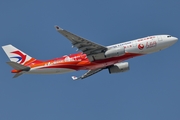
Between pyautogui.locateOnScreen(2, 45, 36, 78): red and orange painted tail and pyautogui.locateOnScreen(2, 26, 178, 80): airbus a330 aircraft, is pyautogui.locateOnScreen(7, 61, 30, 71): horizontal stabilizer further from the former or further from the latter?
pyautogui.locateOnScreen(2, 45, 36, 78): red and orange painted tail

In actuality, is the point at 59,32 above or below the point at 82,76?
above

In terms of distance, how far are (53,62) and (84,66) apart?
5020 millimetres

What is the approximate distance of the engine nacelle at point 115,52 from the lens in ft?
206

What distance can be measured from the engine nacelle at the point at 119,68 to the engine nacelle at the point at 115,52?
6.55 meters

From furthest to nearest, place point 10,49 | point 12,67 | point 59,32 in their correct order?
point 10,49
point 12,67
point 59,32

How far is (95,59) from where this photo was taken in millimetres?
64438

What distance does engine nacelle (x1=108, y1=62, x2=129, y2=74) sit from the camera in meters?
69.4

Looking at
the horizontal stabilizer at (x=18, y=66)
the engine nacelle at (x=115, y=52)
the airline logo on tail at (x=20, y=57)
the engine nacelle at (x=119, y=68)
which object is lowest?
the engine nacelle at (x=119, y=68)

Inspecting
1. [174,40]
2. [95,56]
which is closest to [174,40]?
[174,40]

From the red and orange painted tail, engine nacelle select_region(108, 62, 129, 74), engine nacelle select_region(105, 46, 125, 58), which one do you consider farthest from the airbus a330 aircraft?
engine nacelle select_region(108, 62, 129, 74)

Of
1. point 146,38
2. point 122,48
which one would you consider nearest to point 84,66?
point 122,48

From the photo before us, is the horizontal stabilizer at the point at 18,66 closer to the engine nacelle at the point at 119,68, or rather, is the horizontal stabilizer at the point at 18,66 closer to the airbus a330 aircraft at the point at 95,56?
the airbus a330 aircraft at the point at 95,56

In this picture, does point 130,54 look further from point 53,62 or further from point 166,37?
point 53,62

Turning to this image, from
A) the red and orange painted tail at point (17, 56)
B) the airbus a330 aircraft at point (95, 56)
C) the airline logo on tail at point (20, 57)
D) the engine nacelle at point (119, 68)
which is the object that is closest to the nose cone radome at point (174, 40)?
the airbus a330 aircraft at point (95, 56)
